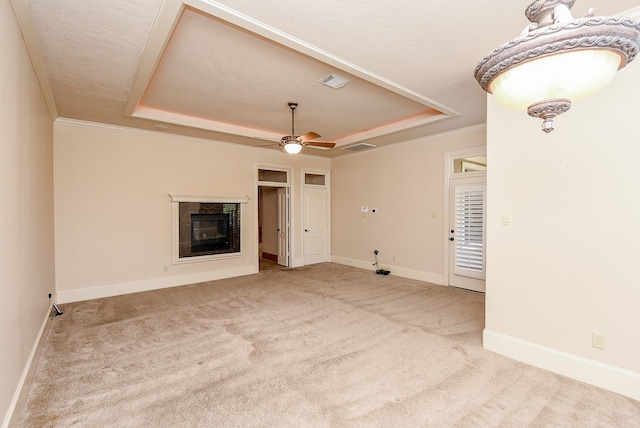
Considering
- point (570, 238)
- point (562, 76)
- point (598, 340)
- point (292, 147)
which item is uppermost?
point (292, 147)

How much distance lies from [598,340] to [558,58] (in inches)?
94.4

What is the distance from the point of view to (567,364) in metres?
2.58

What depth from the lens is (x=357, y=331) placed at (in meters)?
3.51

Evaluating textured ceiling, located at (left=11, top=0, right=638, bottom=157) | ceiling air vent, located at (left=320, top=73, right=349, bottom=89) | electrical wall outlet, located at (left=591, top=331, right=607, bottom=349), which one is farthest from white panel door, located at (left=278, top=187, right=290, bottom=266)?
electrical wall outlet, located at (left=591, top=331, right=607, bottom=349)

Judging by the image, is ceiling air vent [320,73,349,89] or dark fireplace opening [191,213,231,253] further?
dark fireplace opening [191,213,231,253]

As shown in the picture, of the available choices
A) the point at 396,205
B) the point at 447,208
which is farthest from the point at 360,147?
the point at 447,208

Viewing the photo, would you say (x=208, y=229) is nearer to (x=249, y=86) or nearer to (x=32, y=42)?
(x=249, y=86)

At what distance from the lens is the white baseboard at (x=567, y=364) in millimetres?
2309

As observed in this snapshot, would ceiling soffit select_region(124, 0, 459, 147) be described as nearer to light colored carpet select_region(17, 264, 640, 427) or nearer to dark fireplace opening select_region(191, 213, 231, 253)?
dark fireplace opening select_region(191, 213, 231, 253)

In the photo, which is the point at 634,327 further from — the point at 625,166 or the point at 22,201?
the point at 22,201

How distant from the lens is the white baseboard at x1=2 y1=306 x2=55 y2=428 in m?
1.96

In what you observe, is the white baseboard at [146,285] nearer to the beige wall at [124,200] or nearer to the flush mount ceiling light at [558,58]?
the beige wall at [124,200]

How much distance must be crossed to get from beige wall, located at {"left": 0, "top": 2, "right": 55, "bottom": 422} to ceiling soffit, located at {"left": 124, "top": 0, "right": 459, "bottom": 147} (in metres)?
0.89

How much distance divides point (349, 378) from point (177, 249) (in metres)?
4.20
